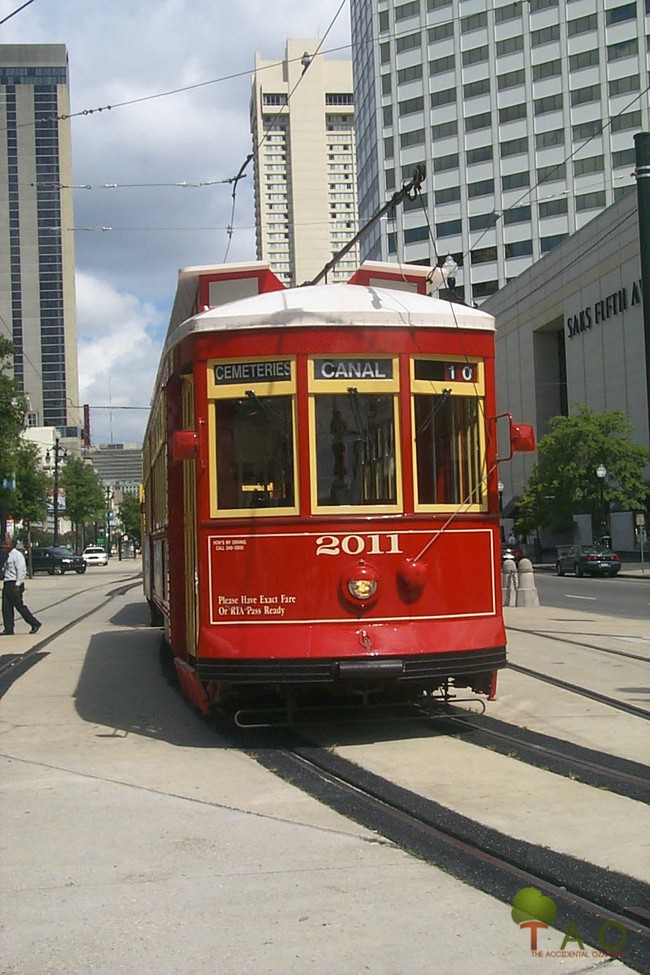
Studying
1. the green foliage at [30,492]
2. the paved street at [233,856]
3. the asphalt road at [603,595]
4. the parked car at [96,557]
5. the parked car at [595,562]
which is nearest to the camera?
the paved street at [233,856]

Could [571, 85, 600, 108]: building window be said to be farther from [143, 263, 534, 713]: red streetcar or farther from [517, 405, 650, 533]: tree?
[143, 263, 534, 713]: red streetcar

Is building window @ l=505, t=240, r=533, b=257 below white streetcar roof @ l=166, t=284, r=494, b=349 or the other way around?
the other way around

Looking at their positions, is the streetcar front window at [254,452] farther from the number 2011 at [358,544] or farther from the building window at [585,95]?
the building window at [585,95]

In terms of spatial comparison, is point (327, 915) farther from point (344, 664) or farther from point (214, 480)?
point (214, 480)

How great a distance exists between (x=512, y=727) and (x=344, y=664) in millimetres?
1823

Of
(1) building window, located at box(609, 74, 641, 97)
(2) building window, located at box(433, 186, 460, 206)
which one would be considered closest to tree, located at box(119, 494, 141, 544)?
(2) building window, located at box(433, 186, 460, 206)

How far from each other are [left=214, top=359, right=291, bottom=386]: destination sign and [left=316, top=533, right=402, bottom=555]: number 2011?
1.17m

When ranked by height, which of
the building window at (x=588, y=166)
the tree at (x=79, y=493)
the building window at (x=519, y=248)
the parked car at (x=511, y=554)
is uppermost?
the building window at (x=588, y=166)

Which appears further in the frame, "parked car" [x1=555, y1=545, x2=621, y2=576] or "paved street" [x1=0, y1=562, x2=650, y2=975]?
"parked car" [x1=555, y1=545, x2=621, y2=576]

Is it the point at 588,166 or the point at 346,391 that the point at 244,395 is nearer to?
the point at 346,391

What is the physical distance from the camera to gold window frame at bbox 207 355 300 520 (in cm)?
780

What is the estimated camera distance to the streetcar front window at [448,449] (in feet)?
26.2

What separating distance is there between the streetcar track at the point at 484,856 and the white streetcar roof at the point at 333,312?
3039 mm

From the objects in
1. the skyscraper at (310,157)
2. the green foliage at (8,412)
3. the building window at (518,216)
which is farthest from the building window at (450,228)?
the skyscraper at (310,157)
